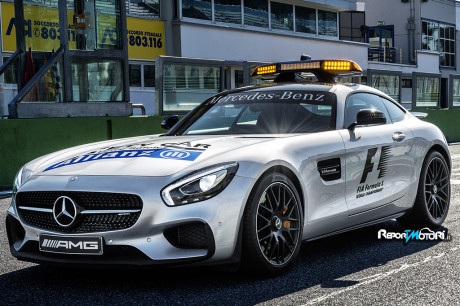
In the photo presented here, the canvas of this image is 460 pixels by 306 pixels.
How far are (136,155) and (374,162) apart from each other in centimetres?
207

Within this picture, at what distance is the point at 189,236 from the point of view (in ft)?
14.6

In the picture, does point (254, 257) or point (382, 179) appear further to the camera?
point (382, 179)

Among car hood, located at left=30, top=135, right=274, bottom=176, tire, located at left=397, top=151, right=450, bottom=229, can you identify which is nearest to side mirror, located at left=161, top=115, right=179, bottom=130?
car hood, located at left=30, top=135, right=274, bottom=176

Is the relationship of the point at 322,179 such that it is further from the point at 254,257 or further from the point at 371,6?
the point at 371,6

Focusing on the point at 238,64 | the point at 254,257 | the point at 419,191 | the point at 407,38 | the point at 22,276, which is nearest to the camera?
the point at 254,257

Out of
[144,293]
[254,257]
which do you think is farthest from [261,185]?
[144,293]

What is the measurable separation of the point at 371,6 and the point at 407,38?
12.9 feet

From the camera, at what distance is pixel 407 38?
48.1 metres

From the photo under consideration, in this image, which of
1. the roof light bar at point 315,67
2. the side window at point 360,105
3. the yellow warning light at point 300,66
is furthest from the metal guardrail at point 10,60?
the side window at point 360,105

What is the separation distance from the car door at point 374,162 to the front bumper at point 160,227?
1402mm

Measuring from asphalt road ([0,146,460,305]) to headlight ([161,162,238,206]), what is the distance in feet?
1.96

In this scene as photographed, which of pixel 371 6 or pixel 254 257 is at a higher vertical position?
pixel 371 6
